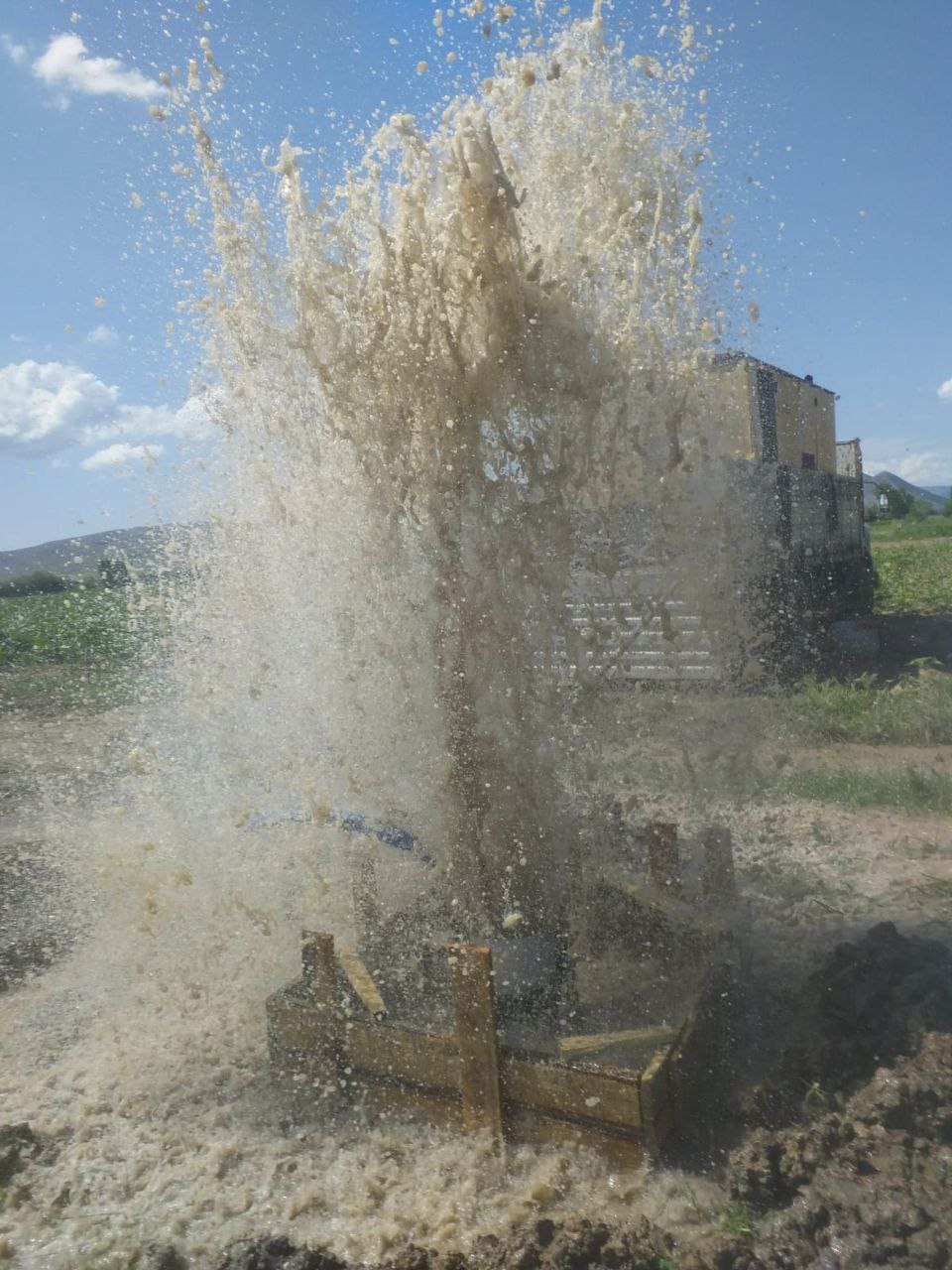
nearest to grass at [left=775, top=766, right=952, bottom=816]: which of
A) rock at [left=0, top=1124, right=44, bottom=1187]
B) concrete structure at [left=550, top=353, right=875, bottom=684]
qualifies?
concrete structure at [left=550, top=353, right=875, bottom=684]

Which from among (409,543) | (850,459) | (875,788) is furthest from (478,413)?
(850,459)

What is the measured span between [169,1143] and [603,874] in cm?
207

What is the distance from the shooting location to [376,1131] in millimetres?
3465

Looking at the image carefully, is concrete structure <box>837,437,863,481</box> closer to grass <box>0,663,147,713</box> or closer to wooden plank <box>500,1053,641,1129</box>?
grass <box>0,663,147,713</box>

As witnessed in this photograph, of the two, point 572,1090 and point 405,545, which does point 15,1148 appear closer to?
point 572,1090

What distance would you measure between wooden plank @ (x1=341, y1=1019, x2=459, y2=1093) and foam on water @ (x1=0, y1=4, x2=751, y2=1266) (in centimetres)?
19

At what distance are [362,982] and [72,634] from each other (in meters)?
16.0

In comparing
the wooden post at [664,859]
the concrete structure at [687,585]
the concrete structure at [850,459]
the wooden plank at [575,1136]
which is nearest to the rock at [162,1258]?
the wooden plank at [575,1136]

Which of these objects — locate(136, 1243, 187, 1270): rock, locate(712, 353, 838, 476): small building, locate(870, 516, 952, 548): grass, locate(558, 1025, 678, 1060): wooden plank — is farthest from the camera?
locate(870, 516, 952, 548): grass

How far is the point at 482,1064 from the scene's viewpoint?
129 inches

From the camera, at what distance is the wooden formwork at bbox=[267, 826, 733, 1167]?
3150 millimetres

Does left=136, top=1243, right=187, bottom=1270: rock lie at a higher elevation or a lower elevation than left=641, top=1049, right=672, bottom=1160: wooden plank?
lower

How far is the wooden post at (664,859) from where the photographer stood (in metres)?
4.42

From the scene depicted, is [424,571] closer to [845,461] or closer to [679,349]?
[679,349]
